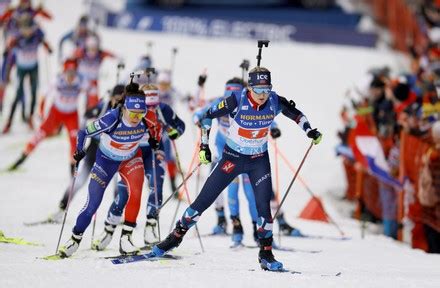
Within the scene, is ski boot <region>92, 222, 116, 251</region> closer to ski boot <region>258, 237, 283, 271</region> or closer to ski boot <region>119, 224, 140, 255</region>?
ski boot <region>119, 224, 140, 255</region>

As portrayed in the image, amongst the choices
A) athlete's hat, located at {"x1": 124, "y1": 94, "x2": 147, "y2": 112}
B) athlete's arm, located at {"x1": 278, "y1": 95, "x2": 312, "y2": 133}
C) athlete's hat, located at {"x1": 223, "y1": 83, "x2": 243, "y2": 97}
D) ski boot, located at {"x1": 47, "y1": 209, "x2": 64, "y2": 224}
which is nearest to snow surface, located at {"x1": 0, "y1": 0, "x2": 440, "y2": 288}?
ski boot, located at {"x1": 47, "y1": 209, "x2": 64, "y2": 224}

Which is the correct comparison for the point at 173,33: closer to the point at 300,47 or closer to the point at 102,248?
the point at 300,47

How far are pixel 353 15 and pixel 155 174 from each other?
57.5 ft

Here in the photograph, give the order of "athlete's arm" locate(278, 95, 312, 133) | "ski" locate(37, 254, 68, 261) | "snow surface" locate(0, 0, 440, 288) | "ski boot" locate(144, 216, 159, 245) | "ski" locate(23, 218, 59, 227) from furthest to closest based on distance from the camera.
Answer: "ski" locate(23, 218, 59, 227)
"ski boot" locate(144, 216, 159, 245)
"athlete's arm" locate(278, 95, 312, 133)
"ski" locate(37, 254, 68, 261)
"snow surface" locate(0, 0, 440, 288)

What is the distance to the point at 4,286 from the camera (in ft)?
22.8

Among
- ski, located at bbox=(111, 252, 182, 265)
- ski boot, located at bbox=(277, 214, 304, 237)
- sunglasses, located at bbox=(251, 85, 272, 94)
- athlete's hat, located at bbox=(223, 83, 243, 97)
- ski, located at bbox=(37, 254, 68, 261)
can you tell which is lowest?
ski, located at bbox=(37, 254, 68, 261)

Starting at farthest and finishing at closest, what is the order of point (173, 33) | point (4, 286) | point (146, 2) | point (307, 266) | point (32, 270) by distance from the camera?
point (146, 2)
point (173, 33)
point (307, 266)
point (32, 270)
point (4, 286)

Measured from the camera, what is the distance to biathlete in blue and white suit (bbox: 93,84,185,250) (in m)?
9.35

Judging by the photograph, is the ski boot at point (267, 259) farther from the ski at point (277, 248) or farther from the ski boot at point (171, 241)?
the ski at point (277, 248)

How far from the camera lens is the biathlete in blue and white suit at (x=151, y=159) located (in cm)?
935

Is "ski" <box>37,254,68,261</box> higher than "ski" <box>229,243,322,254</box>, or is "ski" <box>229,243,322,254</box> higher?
"ski" <box>229,243,322,254</box>

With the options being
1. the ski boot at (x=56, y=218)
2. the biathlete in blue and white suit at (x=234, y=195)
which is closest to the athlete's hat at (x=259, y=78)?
the biathlete in blue and white suit at (x=234, y=195)

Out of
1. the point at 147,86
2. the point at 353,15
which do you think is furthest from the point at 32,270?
the point at 353,15

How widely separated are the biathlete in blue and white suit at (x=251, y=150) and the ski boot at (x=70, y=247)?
81 centimetres
